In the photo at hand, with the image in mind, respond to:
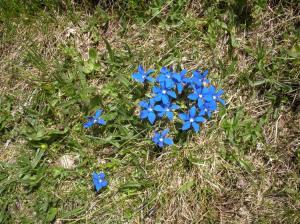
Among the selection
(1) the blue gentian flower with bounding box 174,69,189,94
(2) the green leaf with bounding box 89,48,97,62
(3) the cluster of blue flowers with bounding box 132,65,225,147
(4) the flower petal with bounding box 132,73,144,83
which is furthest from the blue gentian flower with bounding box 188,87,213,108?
(2) the green leaf with bounding box 89,48,97,62

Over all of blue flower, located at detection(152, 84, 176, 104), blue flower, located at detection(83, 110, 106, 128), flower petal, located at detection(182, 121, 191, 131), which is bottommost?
flower petal, located at detection(182, 121, 191, 131)

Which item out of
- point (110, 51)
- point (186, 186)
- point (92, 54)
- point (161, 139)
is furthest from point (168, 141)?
point (92, 54)

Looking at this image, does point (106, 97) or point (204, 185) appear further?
point (106, 97)

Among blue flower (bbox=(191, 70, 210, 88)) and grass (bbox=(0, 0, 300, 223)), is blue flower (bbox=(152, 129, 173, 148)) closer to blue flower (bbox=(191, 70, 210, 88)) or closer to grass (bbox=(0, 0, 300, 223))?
grass (bbox=(0, 0, 300, 223))

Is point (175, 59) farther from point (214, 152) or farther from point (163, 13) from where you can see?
point (214, 152)

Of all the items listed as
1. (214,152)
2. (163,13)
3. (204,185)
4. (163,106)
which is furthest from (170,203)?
(163,13)

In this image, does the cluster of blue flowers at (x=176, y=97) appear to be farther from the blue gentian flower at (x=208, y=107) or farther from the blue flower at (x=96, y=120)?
the blue flower at (x=96, y=120)

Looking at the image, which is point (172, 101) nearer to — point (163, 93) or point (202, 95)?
point (163, 93)
